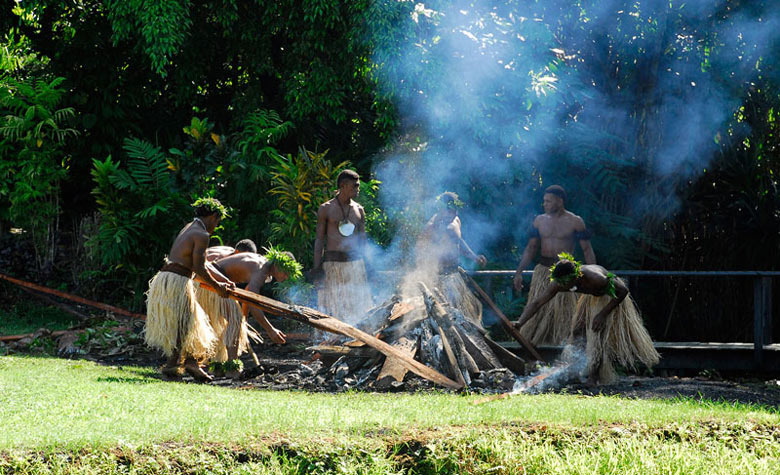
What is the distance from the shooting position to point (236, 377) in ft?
23.2

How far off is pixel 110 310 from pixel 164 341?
4.45m

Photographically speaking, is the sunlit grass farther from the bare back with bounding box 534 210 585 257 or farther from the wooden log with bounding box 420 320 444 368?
the bare back with bounding box 534 210 585 257

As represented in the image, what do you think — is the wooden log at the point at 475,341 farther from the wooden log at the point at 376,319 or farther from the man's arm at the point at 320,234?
the man's arm at the point at 320,234

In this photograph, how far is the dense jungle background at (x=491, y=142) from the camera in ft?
33.9

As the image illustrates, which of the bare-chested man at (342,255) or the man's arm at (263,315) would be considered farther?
the bare-chested man at (342,255)

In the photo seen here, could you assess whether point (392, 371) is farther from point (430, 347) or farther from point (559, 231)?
point (559, 231)

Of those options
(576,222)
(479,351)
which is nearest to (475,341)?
(479,351)

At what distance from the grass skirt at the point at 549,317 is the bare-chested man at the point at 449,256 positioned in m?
0.56

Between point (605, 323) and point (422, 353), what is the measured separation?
1.53m

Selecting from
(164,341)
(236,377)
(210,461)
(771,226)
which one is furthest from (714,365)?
(210,461)

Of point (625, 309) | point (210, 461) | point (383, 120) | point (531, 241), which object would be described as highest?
point (383, 120)

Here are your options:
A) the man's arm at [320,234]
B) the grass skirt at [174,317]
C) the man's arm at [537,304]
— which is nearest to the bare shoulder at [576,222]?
the man's arm at [537,304]

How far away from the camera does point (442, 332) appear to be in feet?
22.8

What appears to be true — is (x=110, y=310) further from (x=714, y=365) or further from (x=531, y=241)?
(x=714, y=365)
